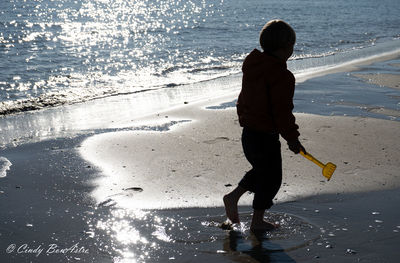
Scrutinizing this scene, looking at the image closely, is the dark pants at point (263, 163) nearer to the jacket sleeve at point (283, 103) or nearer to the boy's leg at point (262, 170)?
the boy's leg at point (262, 170)

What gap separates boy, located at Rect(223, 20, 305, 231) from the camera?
340cm

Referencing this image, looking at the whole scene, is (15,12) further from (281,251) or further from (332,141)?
(281,251)

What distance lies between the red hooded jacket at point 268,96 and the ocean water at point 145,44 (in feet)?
19.3

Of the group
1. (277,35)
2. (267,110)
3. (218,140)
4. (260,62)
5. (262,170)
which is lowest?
(218,140)

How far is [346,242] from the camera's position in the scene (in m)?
3.51

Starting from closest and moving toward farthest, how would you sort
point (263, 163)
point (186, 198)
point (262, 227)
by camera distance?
1. point (263, 163)
2. point (262, 227)
3. point (186, 198)

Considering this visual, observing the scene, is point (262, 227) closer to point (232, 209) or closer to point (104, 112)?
point (232, 209)

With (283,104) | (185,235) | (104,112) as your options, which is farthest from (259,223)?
(104,112)

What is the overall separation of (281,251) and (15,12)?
25314 mm

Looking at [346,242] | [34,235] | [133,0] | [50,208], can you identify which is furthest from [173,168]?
[133,0]

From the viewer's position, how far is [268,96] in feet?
11.3

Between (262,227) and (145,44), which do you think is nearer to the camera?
(262,227)

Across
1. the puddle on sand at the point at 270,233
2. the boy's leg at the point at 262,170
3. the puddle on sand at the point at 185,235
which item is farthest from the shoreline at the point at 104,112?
the boy's leg at the point at 262,170

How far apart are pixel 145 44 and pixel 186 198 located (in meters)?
12.5
